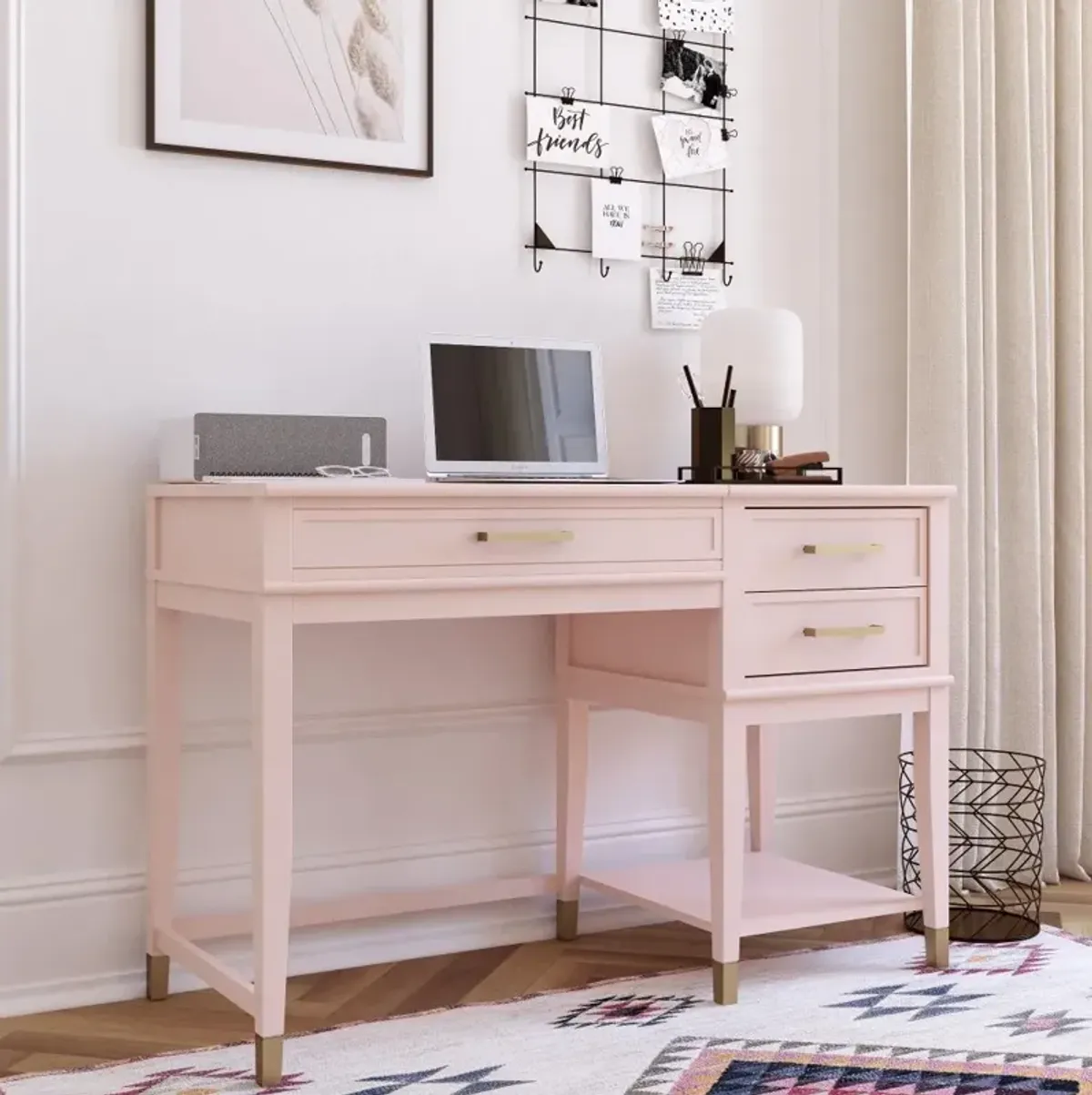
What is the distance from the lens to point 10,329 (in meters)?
2.28

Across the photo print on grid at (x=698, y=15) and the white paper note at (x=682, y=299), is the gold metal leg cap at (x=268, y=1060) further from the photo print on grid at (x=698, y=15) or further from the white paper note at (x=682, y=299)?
the photo print on grid at (x=698, y=15)

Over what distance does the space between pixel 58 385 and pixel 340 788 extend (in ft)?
2.58

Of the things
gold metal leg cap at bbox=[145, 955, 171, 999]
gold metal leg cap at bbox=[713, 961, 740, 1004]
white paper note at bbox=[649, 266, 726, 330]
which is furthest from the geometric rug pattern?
white paper note at bbox=[649, 266, 726, 330]

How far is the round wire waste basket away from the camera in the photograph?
2.84 meters

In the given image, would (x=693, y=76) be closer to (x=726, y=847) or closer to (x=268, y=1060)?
(x=726, y=847)

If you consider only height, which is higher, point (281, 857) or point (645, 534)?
point (645, 534)

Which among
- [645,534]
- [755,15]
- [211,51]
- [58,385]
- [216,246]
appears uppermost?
[755,15]

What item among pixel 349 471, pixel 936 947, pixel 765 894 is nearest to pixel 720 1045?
pixel 765 894

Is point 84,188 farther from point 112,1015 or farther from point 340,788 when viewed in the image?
point 112,1015

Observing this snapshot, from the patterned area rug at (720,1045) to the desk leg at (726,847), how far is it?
59mm

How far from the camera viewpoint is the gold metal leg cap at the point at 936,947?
8.11 feet

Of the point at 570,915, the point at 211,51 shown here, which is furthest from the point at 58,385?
the point at 570,915

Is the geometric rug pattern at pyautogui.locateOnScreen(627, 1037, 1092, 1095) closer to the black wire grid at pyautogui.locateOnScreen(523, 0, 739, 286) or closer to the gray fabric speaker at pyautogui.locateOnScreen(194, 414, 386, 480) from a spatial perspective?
the gray fabric speaker at pyautogui.locateOnScreen(194, 414, 386, 480)

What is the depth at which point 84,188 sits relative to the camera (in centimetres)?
234
